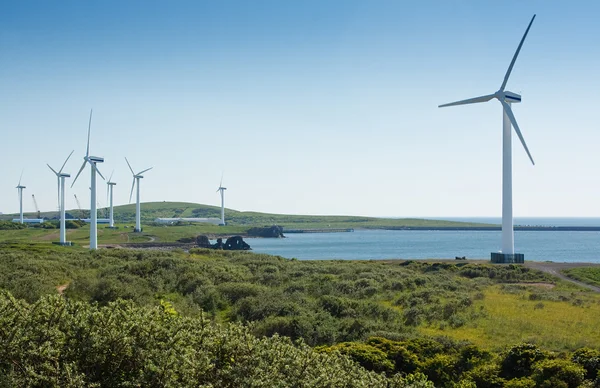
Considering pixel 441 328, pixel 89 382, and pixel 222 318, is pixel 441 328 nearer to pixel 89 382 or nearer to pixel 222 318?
pixel 222 318

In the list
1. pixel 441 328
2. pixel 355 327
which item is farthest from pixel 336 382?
pixel 441 328

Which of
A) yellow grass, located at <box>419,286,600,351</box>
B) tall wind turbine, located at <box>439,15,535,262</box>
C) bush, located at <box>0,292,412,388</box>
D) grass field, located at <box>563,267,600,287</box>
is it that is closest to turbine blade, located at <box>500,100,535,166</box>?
tall wind turbine, located at <box>439,15,535,262</box>

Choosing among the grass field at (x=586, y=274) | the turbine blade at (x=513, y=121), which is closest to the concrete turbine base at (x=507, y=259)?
the grass field at (x=586, y=274)

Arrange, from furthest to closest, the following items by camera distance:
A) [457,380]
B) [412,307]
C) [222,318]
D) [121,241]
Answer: [121,241]
[412,307]
[222,318]
[457,380]

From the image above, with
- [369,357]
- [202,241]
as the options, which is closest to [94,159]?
[202,241]

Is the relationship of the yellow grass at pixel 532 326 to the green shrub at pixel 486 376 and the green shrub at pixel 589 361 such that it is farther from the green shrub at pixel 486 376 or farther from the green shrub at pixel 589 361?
the green shrub at pixel 486 376

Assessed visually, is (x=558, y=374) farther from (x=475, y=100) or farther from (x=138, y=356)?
(x=475, y=100)

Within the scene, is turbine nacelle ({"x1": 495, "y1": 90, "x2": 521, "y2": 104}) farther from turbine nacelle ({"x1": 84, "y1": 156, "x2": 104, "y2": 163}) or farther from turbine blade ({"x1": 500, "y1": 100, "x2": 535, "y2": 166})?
turbine nacelle ({"x1": 84, "y1": 156, "x2": 104, "y2": 163})
